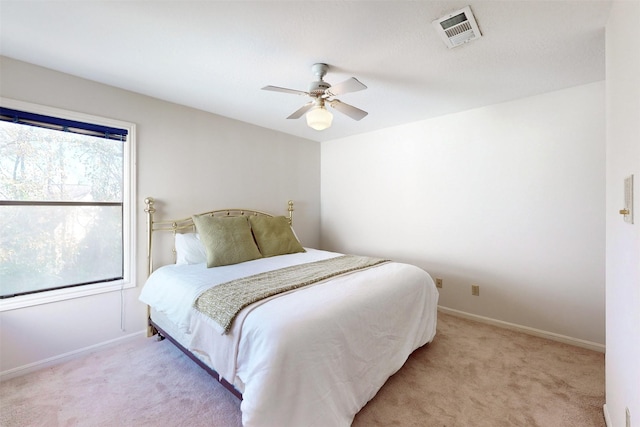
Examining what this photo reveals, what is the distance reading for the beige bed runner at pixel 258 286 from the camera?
1.67 meters

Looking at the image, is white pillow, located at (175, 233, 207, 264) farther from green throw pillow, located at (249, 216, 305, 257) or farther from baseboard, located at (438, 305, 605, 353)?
baseboard, located at (438, 305, 605, 353)

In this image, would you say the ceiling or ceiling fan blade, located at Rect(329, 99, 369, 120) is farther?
ceiling fan blade, located at Rect(329, 99, 369, 120)

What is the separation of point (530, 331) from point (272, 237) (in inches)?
117

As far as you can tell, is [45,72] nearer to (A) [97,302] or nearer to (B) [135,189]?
(B) [135,189]

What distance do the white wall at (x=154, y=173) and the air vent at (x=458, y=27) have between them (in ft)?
8.68

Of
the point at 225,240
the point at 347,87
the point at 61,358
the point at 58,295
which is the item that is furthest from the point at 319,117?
the point at 61,358

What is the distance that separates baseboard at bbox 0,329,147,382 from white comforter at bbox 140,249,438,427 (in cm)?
67

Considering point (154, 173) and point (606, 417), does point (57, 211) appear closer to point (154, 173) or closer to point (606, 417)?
point (154, 173)

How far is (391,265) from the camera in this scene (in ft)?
8.53

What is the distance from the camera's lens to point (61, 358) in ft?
7.58

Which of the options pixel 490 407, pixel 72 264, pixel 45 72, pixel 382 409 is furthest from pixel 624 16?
pixel 72 264

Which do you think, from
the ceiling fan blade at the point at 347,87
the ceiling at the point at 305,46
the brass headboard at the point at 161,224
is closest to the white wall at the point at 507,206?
the ceiling at the point at 305,46

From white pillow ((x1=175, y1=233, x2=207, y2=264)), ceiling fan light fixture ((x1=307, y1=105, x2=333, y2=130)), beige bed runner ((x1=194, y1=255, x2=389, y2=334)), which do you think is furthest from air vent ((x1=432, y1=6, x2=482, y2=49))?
white pillow ((x1=175, y1=233, x2=207, y2=264))

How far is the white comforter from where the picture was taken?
1.35 metres
